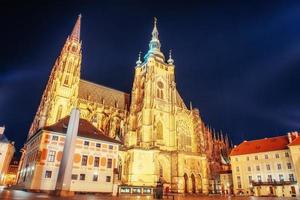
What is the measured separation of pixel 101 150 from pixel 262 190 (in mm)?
31879

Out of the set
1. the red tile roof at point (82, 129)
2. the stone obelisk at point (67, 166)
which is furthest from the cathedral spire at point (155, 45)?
the stone obelisk at point (67, 166)

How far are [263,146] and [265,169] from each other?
4.87m

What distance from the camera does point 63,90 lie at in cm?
4800

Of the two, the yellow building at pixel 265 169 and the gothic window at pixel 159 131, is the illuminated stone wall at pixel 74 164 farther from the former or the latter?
the yellow building at pixel 265 169

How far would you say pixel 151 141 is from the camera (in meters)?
45.0

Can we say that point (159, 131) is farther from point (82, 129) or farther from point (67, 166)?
point (67, 166)

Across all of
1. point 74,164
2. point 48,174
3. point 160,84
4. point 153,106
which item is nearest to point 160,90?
point 160,84

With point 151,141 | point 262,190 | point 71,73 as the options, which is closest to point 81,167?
point 151,141

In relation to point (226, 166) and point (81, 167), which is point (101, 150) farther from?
point (226, 166)

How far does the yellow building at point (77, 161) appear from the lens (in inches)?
1068

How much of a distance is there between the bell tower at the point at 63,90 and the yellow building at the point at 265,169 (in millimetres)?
37482

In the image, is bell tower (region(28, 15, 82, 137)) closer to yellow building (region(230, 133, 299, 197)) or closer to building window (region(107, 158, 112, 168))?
building window (region(107, 158, 112, 168))

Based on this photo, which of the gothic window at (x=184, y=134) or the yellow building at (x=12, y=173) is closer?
the gothic window at (x=184, y=134)

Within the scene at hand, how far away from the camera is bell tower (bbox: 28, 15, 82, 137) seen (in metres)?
45.1
